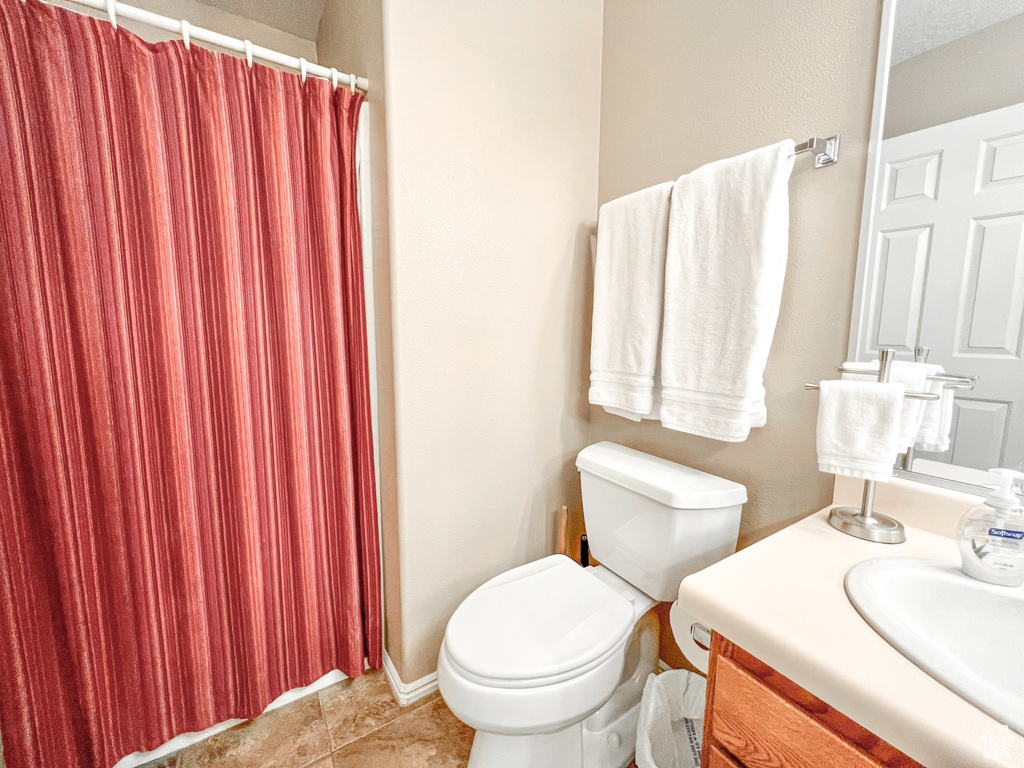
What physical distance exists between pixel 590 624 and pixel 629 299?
0.87 metres

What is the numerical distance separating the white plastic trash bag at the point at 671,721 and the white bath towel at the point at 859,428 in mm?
644

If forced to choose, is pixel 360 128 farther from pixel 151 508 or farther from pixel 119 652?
pixel 119 652

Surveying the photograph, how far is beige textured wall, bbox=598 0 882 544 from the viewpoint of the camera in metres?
Answer: 0.89

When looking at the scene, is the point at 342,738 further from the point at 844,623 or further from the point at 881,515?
the point at 881,515

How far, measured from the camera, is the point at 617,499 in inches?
46.7

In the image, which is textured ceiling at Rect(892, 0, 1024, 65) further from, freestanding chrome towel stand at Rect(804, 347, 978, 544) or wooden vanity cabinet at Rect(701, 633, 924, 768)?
wooden vanity cabinet at Rect(701, 633, 924, 768)

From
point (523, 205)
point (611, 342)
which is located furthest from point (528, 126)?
point (611, 342)

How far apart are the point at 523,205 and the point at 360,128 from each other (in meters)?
0.52

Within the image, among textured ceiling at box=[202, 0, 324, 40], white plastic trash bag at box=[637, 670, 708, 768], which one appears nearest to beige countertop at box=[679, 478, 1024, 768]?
white plastic trash bag at box=[637, 670, 708, 768]

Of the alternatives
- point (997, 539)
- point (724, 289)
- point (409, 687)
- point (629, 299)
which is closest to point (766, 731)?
point (997, 539)

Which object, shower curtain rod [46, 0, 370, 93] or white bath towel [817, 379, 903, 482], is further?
shower curtain rod [46, 0, 370, 93]

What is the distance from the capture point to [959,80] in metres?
0.75

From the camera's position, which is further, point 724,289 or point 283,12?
point 283,12

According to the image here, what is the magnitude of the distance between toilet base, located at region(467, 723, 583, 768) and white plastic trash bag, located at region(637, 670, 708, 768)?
0.57 ft
